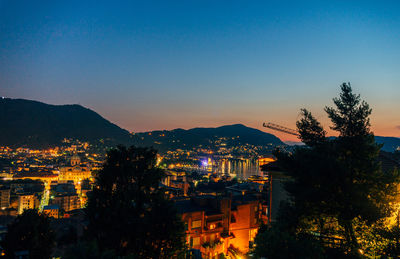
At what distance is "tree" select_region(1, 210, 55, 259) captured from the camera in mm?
6949

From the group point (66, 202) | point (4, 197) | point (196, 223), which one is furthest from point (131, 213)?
point (4, 197)

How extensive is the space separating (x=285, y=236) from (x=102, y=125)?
452ft

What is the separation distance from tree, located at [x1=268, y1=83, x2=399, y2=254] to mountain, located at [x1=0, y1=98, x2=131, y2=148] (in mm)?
113800

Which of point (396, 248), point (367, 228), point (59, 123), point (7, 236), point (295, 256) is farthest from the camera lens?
point (59, 123)

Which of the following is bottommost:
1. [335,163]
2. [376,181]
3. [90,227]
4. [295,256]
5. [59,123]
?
[90,227]

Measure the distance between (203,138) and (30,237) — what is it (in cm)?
17318

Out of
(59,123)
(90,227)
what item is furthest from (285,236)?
(59,123)

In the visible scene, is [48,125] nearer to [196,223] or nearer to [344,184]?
[196,223]

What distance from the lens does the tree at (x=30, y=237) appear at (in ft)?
22.8

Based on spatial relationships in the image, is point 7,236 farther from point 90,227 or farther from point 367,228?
point 367,228

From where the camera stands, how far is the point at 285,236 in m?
3.89

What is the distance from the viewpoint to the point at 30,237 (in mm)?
7117

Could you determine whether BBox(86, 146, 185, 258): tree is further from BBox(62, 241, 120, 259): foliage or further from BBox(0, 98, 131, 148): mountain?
BBox(0, 98, 131, 148): mountain

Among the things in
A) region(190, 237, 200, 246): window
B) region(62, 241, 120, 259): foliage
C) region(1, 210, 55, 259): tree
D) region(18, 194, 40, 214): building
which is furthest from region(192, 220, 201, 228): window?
region(18, 194, 40, 214): building
